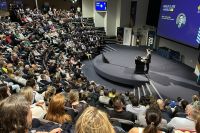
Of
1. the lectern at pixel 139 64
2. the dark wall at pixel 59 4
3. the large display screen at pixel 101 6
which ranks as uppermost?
the dark wall at pixel 59 4

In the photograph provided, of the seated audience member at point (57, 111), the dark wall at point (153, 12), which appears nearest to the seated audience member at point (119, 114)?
the seated audience member at point (57, 111)

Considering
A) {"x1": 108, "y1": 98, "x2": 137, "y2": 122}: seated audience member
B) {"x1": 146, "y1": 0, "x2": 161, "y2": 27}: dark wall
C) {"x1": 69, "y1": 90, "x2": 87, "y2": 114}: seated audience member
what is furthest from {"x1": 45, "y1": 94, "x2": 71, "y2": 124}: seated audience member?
{"x1": 146, "y1": 0, "x2": 161, "y2": 27}: dark wall

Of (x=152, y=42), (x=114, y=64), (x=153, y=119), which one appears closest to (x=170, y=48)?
(x=152, y=42)

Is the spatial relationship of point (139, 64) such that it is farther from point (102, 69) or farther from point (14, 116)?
point (14, 116)

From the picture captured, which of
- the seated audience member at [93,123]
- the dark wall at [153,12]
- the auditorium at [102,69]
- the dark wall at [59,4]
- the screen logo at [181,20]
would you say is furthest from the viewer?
the dark wall at [59,4]

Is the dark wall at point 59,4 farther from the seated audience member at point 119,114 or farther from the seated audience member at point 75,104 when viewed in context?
the seated audience member at point 119,114

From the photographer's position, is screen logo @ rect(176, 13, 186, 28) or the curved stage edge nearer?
the curved stage edge

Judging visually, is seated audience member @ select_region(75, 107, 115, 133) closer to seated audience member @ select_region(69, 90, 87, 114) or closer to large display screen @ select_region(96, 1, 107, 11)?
seated audience member @ select_region(69, 90, 87, 114)

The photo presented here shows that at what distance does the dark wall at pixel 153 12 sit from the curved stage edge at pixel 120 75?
5657 millimetres

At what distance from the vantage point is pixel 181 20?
34.9 feet

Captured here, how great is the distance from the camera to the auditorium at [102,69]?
8.35ft

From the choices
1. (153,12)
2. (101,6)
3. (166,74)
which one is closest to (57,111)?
(166,74)

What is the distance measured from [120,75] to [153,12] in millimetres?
7467

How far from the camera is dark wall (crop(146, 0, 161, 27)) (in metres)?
14.4
